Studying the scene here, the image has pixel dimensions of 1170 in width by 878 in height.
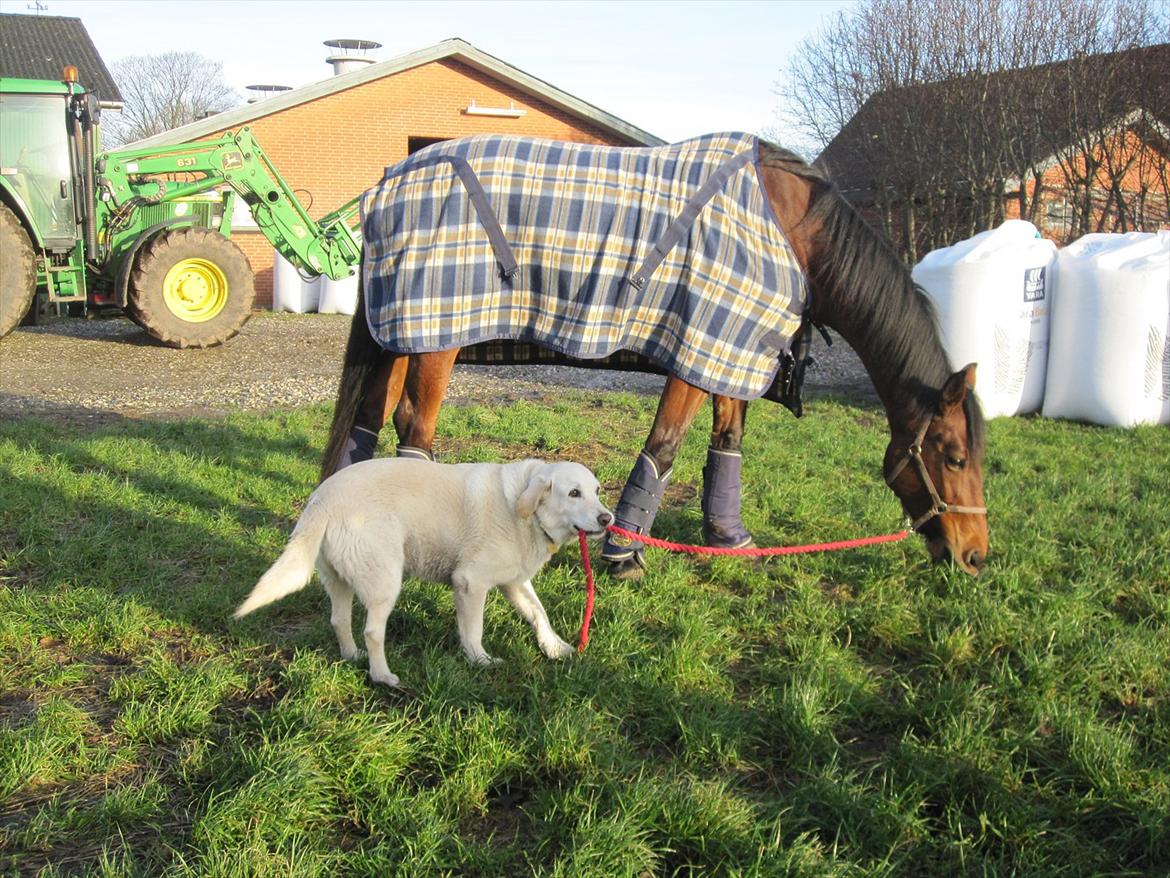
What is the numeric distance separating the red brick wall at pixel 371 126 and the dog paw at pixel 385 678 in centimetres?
2009

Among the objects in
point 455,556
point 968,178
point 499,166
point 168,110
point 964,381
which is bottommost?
point 455,556

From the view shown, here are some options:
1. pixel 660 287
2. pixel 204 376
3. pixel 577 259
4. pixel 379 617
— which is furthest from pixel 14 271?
pixel 379 617

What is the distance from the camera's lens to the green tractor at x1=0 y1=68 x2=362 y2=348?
43.9 ft

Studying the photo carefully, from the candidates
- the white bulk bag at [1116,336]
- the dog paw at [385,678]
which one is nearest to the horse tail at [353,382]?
the dog paw at [385,678]

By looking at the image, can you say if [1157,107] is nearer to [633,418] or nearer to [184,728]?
[633,418]

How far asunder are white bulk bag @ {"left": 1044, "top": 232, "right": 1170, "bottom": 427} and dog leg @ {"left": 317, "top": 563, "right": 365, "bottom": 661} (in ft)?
25.6

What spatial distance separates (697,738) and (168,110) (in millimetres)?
51295

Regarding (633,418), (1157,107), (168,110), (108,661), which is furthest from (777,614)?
(168,110)

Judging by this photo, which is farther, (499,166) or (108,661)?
(499,166)

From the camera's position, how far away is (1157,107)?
19.9 meters

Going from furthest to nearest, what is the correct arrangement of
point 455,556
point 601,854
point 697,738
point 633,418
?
point 633,418 → point 455,556 → point 697,738 → point 601,854

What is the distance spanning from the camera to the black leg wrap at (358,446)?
183 inches

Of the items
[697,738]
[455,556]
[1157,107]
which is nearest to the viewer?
[697,738]

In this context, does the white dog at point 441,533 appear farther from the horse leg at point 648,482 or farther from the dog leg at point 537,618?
the horse leg at point 648,482
